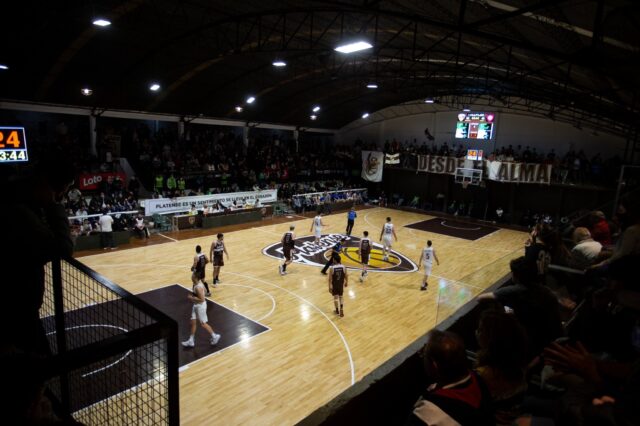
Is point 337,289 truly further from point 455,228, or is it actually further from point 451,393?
point 455,228

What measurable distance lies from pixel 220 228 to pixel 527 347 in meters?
19.8

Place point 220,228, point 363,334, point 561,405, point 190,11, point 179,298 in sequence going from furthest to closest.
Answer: point 220,228, point 190,11, point 179,298, point 363,334, point 561,405

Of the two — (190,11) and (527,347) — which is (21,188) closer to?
(527,347)

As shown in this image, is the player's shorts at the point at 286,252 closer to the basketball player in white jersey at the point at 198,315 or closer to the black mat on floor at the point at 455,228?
the basketball player in white jersey at the point at 198,315

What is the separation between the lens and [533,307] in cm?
390

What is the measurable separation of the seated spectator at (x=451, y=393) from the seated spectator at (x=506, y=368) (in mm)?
341

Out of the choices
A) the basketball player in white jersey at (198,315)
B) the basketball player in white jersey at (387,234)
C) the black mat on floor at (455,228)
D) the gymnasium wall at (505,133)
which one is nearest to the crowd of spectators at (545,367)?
the basketball player in white jersey at (198,315)

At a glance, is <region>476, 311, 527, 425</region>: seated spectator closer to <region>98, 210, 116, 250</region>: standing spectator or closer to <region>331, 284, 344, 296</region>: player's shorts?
<region>331, 284, 344, 296</region>: player's shorts

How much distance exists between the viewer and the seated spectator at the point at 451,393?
7.30ft

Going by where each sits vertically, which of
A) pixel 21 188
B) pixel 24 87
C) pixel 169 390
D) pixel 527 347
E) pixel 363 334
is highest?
pixel 24 87

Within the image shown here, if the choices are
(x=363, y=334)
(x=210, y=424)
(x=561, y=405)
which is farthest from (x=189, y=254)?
(x=561, y=405)

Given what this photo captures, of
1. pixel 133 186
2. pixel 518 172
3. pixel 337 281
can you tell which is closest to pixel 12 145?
pixel 133 186

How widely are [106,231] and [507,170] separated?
75.5ft

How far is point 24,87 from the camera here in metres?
18.8
